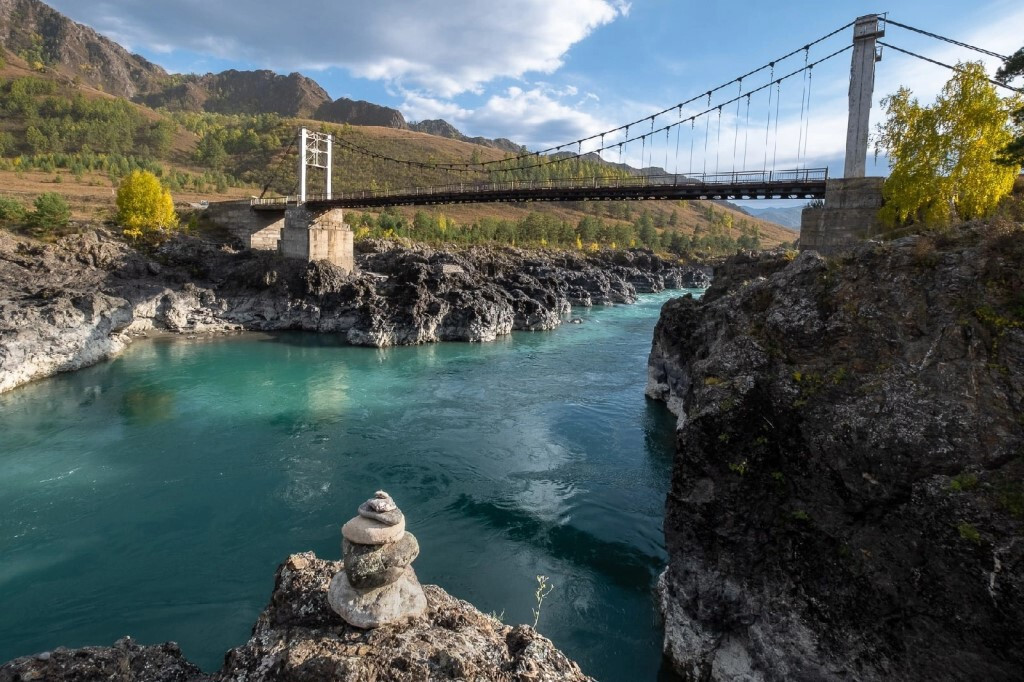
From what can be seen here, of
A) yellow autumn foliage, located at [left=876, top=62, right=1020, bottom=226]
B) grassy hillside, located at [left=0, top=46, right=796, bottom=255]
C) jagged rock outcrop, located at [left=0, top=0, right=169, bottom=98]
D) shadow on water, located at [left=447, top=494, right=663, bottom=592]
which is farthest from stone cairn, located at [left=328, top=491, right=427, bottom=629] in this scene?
jagged rock outcrop, located at [left=0, top=0, right=169, bottom=98]

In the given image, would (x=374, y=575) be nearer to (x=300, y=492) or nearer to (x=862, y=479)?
(x=862, y=479)

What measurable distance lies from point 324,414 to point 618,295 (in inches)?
1599

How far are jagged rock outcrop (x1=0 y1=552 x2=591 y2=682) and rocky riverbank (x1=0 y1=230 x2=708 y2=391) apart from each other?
70.2 feet

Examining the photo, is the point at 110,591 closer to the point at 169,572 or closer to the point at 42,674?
the point at 169,572

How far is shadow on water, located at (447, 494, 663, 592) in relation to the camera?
392 inches

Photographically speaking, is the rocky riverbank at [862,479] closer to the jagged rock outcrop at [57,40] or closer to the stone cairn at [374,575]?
the stone cairn at [374,575]

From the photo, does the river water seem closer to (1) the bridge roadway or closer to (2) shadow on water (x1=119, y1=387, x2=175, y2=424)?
(2) shadow on water (x1=119, y1=387, x2=175, y2=424)

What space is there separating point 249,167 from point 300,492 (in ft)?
334

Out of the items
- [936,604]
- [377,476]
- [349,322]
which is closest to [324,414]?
[377,476]

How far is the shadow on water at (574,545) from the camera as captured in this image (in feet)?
32.7

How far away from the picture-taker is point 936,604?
16.5 feet

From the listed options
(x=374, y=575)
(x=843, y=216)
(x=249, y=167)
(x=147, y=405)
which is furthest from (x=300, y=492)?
(x=249, y=167)

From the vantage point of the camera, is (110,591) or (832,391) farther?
(110,591)

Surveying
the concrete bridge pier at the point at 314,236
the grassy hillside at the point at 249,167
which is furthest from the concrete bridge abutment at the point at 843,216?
the grassy hillside at the point at 249,167
